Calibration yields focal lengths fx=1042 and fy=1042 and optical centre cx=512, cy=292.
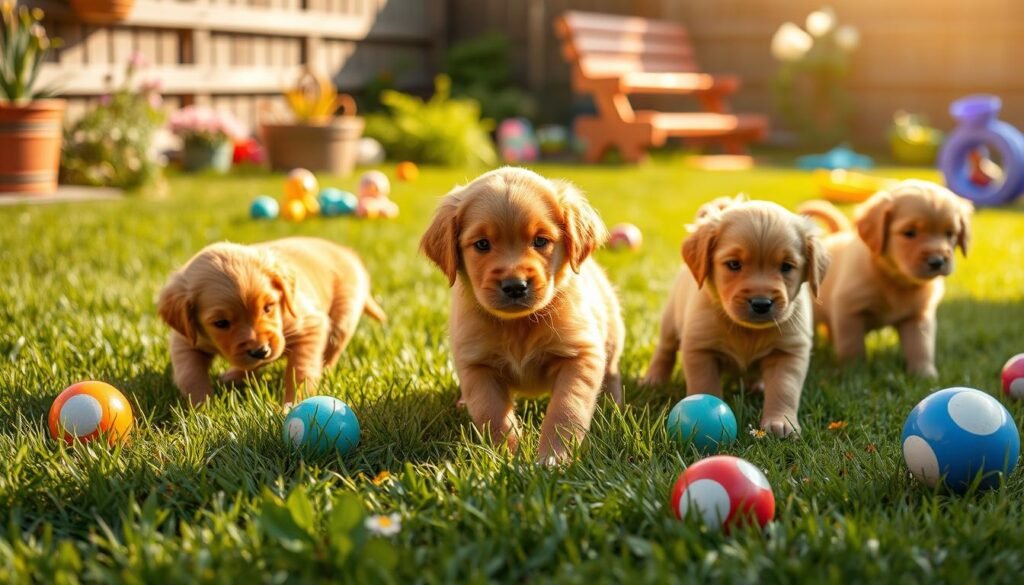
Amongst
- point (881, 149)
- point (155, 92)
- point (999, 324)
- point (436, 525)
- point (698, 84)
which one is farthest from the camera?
point (881, 149)

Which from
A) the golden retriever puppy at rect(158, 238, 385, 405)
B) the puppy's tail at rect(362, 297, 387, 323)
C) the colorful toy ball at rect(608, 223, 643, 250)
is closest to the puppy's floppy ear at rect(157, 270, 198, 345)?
the golden retriever puppy at rect(158, 238, 385, 405)

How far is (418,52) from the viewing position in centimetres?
1471

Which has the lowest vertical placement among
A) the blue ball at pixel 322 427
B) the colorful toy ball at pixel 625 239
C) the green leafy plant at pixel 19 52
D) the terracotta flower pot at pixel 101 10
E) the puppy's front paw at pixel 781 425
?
the puppy's front paw at pixel 781 425

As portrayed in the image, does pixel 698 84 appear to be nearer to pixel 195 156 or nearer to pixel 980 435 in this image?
pixel 195 156

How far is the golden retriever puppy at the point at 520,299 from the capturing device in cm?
281

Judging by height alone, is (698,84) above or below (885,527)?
above

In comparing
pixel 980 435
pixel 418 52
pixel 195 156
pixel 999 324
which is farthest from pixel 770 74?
pixel 980 435

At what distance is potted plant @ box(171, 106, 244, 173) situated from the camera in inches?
383

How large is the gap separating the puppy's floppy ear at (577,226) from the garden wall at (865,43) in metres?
11.6

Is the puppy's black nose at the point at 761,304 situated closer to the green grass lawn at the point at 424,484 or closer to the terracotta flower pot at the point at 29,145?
the green grass lawn at the point at 424,484

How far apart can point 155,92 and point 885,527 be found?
797cm

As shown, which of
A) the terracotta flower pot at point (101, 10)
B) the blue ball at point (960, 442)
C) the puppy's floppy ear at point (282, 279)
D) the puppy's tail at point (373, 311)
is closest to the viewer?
the blue ball at point (960, 442)

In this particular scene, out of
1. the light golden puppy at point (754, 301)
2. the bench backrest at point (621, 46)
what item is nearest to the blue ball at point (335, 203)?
the light golden puppy at point (754, 301)

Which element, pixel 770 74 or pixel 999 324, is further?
pixel 770 74
